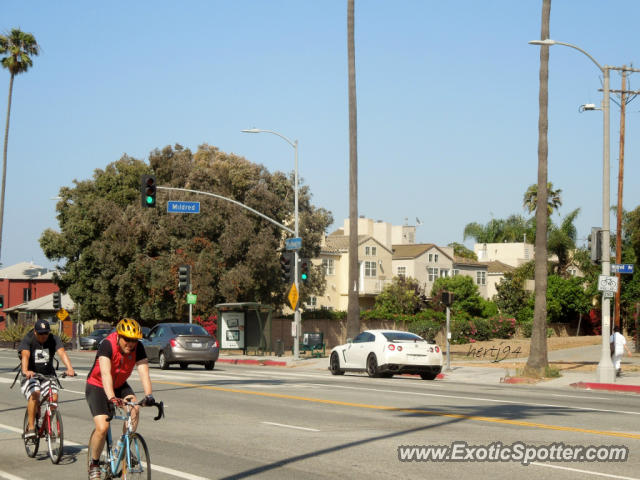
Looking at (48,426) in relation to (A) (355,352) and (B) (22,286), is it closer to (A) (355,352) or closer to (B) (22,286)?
(A) (355,352)

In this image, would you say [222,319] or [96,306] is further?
[96,306]

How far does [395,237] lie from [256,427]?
79.8 metres

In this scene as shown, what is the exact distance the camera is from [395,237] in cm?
9312

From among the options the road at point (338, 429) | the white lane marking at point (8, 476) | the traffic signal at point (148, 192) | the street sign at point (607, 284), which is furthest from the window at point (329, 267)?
the white lane marking at point (8, 476)

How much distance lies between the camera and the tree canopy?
51875 millimetres

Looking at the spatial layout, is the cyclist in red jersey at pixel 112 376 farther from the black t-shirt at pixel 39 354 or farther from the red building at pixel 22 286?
the red building at pixel 22 286

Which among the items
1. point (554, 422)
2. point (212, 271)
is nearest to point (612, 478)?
point (554, 422)

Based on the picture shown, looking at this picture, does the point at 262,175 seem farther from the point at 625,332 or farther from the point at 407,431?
the point at 407,431

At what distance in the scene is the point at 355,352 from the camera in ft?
92.8

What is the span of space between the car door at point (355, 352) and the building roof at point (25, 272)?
74745 mm

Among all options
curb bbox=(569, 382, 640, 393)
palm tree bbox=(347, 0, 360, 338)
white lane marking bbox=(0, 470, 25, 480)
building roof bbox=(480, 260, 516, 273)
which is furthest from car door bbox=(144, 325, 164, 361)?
building roof bbox=(480, 260, 516, 273)

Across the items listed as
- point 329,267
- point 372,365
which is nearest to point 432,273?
point 329,267

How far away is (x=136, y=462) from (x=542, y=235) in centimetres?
2258

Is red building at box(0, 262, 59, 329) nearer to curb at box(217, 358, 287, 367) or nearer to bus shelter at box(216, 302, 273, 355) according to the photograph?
bus shelter at box(216, 302, 273, 355)
